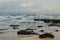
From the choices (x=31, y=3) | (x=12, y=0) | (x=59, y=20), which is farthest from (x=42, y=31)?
(x=12, y=0)

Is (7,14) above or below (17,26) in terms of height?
above

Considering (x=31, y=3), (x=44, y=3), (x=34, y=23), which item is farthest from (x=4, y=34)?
(x=44, y=3)

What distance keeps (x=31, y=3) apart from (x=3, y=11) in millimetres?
345

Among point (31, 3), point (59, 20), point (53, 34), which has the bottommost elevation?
point (53, 34)

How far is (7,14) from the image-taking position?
1.59 m

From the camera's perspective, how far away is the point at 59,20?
1.61 metres

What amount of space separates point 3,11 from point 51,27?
60 centimetres

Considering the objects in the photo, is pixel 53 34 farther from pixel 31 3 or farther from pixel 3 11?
pixel 3 11

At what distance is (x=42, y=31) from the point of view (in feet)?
5.15

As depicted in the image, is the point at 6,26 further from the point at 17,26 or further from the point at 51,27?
the point at 51,27

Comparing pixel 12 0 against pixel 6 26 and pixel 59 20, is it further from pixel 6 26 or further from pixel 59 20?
pixel 59 20

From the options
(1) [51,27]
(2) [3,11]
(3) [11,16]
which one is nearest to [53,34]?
(1) [51,27]

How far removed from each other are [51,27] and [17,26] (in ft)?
1.31

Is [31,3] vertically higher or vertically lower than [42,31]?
higher
